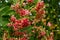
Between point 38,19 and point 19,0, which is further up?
point 19,0

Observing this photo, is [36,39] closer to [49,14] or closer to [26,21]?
[26,21]

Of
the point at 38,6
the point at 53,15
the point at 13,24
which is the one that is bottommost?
the point at 53,15

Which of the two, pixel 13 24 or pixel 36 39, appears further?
pixel 36 39

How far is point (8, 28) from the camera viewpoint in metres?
2.41

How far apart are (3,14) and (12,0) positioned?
0.76ft

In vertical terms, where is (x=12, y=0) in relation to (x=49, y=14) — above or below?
above

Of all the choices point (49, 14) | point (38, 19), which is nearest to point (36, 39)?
point (38, 19)

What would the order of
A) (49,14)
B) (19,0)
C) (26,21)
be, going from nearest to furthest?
(26,21) < (19,0) < (49,14)

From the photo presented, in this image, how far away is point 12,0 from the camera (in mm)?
2568

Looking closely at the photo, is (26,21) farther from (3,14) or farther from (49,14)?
(49,14)

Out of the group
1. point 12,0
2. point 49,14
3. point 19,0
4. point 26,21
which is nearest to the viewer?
point 26,21

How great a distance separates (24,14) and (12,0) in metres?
0.41

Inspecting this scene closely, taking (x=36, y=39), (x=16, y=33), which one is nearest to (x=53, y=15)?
(x=36, y=39)

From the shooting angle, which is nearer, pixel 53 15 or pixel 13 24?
pixel 13 24
